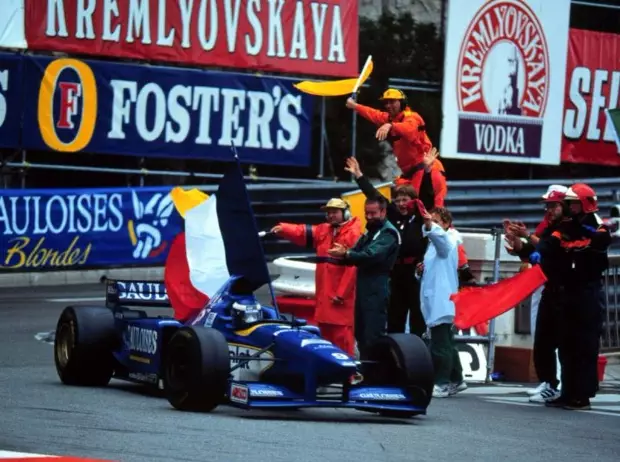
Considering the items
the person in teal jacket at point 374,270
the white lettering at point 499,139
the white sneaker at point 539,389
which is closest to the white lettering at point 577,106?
the white lettering at point 499,139

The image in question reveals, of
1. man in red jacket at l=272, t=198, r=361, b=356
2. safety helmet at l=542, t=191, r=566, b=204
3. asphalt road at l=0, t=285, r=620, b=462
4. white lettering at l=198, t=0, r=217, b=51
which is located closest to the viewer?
asphalt road at l=0, t=285, r=620, b=462

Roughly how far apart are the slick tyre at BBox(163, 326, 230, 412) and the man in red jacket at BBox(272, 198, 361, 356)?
2.49 m

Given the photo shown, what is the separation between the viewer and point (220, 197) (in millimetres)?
12586

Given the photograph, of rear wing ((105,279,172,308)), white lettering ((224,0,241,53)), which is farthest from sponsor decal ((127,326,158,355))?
white lettering ((224,0,241,53))

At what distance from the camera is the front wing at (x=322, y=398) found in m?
10.9

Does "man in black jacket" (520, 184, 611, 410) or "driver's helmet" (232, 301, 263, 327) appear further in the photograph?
"man in black jacket" (520, 184, 611, 410)

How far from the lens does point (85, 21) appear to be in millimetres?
22969

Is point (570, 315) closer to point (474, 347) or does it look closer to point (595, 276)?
point (595, 276)

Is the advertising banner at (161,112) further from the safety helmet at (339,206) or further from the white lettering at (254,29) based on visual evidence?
the safety helmet at (339,206)

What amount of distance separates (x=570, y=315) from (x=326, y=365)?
2.75 metres

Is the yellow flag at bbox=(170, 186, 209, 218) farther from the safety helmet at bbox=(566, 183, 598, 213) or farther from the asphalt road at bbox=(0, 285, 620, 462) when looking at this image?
the safety helmet at bbox=(566, 183, 598, 213)

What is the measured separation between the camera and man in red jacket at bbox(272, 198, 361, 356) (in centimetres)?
1350

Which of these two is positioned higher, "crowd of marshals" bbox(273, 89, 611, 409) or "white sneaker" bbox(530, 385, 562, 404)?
"crowd of marshals" bbox(273, 89, 611, 409)

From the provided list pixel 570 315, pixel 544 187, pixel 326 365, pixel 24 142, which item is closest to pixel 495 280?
pixel 570 315
